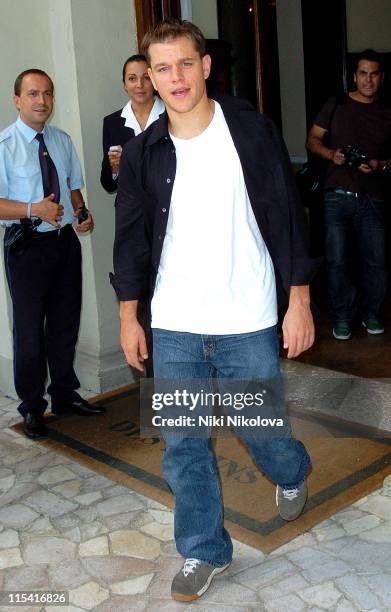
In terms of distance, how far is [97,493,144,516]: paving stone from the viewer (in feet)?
11.7

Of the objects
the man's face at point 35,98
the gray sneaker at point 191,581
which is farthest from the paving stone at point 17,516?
the man's face at point 35,98

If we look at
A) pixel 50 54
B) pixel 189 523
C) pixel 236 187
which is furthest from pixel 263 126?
pixel 50 54

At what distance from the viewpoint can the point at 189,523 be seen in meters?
2.82

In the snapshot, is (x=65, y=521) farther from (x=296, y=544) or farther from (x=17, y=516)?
(x=296, y=544)

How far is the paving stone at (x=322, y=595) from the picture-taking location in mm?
2727

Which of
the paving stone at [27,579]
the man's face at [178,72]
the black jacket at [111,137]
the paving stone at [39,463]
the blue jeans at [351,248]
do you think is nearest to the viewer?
the man's face at [178,72]

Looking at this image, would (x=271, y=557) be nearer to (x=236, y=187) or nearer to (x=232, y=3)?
(x=236, y=187)

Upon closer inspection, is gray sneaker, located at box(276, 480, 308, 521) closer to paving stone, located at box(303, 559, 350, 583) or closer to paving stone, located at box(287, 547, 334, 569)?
paving stone, located at box(287, 547, 334, 569)

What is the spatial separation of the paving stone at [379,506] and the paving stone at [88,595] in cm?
117

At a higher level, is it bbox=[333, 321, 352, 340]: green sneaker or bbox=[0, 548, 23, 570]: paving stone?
bbox=[333, 321, 352, 340]: green sneaker

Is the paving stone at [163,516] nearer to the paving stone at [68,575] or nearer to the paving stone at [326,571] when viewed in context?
the paving stone at [68,575]

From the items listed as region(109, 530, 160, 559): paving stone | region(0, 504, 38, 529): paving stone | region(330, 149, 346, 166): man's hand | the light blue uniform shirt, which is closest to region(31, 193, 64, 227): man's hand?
the light blue uniform shirt

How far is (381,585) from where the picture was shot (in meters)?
2.81

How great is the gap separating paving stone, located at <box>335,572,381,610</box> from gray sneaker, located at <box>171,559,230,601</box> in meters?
0.47
